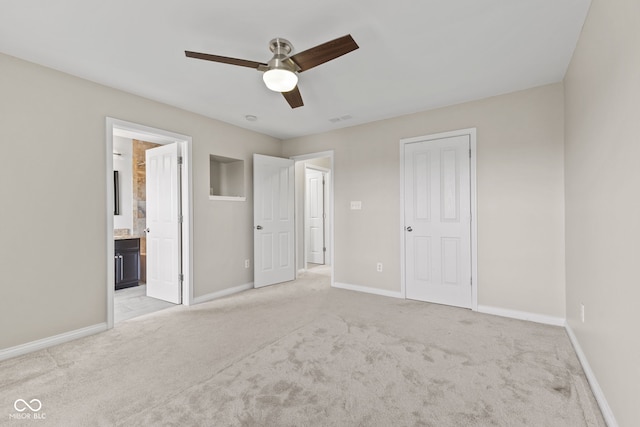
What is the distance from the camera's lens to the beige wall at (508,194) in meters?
3.01

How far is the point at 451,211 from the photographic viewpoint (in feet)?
11.8

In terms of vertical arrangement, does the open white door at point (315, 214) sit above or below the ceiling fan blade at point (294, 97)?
below

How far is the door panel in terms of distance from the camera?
11.6 ft

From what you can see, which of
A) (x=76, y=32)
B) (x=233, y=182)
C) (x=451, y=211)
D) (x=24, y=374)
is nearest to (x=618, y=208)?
(x=451, y=211)

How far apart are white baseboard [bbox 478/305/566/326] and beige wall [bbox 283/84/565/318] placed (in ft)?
0.14

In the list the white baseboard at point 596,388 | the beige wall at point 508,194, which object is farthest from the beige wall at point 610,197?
the beige wall at point 508,194

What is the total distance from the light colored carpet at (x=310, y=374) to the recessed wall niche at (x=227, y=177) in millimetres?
2058

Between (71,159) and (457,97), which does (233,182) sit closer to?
(71,159)

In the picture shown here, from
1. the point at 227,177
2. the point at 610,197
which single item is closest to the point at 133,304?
the point at 227,177

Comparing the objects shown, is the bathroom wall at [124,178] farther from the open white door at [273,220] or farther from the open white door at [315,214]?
the open white door at [315,214]

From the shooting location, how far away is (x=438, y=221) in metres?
3.70

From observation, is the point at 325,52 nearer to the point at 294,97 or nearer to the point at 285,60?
the point at 285,60

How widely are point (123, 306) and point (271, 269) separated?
202cm

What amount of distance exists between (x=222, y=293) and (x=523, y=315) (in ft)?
12.1
